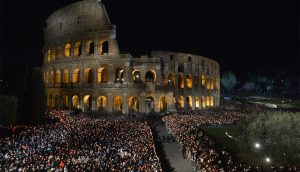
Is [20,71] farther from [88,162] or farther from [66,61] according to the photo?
[88,162]

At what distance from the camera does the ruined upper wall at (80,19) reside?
156ft

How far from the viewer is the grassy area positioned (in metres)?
20.8

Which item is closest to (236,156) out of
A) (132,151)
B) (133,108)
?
(132,151)

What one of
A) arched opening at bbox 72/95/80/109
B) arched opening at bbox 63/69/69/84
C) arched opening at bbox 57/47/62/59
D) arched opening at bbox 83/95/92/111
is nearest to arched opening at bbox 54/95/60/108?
arched opening at bbox 72/95/80/109

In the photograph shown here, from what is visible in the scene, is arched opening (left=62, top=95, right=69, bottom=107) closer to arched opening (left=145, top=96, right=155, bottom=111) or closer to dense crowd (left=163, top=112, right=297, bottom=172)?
arched opening (left=145, top=96, right=155, bottom=111)

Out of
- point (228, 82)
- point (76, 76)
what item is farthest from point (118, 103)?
point (228, 82)

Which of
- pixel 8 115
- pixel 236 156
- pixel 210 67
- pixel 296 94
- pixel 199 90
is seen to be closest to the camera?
pixel 236 156

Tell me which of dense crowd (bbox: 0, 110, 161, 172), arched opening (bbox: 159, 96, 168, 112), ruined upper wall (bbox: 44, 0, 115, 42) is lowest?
dense crowd (bbox: 0, 110, 161, 172)

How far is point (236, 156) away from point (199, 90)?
3732cm

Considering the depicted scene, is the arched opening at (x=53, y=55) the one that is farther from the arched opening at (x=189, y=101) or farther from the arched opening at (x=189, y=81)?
the arched opening at (x=189, y=101)

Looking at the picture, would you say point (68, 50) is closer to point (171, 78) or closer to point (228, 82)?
point (171, 78)

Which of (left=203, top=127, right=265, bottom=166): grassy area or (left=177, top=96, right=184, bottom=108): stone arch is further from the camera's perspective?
(left=177, top=96, right=184, bottom=108): stone arch

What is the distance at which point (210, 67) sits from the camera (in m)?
63.7

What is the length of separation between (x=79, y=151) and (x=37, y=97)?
15.5 metres
